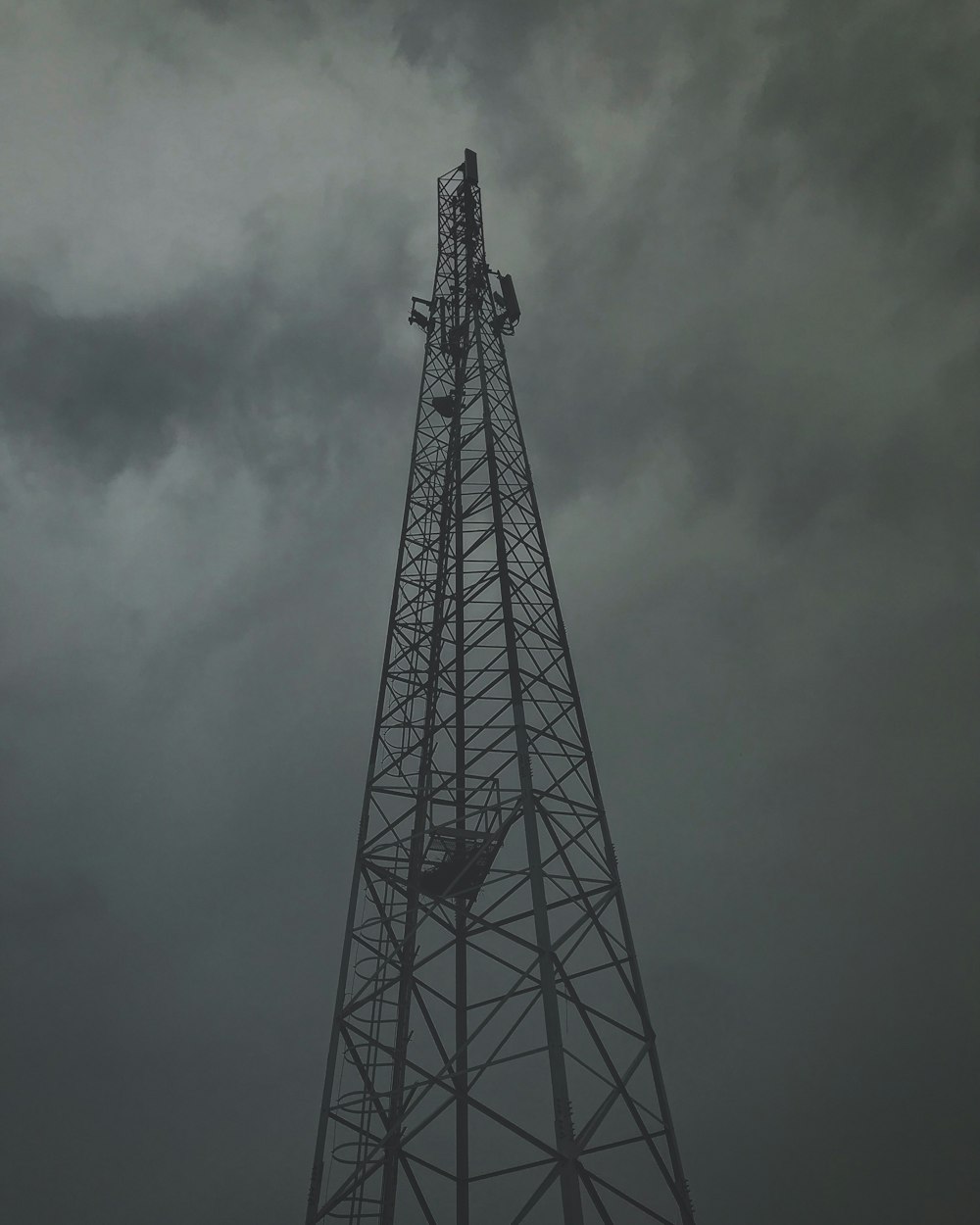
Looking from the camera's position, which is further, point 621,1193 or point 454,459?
point 454,459

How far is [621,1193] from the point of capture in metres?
13.9

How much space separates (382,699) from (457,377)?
11.5 m

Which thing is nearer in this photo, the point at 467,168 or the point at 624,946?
the point at 624,946

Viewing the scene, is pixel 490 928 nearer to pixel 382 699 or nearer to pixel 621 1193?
pixel 621 1193

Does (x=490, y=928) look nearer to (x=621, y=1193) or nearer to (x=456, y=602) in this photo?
(x=621, y=1193)

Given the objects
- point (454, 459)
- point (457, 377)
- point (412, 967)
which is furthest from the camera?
point (457, 377)

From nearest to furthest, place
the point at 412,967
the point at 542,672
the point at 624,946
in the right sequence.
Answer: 1. the point at 624,946
2. the point at 412,967
3. the point at 542,672

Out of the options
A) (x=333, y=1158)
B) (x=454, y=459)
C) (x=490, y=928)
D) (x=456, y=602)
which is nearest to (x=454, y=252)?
(x=454, y=459)

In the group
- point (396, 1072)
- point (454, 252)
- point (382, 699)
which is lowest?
point (396, 1072)

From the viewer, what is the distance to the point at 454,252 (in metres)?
30.1

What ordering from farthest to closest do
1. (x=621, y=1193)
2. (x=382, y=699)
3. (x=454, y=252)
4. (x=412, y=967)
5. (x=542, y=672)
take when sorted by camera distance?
(x=454, y=252) < (x=382, y=699) < (x=542, y=672) < (x=412, y=967) < (x=621, y=1193)

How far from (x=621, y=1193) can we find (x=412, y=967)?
6028 millimetres

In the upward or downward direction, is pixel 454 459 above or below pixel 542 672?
above

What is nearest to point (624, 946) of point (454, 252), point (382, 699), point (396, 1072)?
point (396, 1072)
